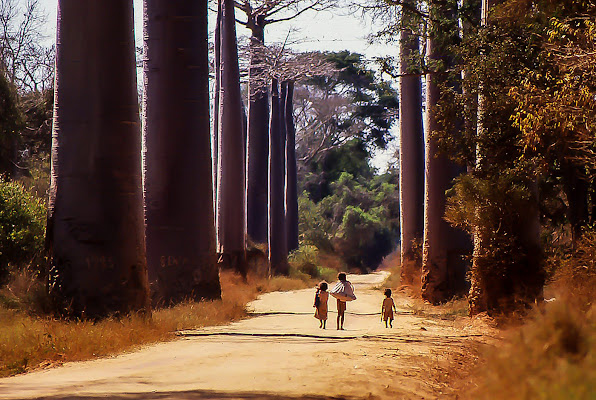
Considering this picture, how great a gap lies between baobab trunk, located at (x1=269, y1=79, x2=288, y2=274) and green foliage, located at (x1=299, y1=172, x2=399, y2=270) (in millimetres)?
10642

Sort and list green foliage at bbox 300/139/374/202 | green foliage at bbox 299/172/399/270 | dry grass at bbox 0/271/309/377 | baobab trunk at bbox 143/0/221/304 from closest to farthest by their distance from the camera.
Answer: dry grass at bbox 0/271/309/377, baobab trunk at bbox 143/0/221/304, green foliage at bbox 299/172/399/270, green foliage at bbox 300/139/374/202

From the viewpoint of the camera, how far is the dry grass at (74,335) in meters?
9.95

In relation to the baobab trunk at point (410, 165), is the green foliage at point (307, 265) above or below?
below

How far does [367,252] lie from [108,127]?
4298 cm

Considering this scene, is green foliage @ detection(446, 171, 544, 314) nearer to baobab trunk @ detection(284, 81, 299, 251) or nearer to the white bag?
the white bag

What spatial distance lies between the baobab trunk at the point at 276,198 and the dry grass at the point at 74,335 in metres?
22.7

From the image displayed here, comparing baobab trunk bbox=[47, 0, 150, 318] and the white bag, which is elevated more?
baobab trunk bbox=[47, 0, 150, 318]

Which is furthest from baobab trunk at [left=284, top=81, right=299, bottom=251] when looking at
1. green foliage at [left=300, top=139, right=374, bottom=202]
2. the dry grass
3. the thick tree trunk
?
the dry grass

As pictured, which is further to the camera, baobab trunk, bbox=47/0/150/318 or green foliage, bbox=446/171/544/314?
green foliage, bbox=446/171/544/314

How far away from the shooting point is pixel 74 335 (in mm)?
10875

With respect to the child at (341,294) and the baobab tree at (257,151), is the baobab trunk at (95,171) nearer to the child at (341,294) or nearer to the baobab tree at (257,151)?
the child at (341,294)

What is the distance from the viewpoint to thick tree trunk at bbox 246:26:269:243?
42719 mm

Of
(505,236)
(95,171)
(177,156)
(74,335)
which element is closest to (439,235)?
(505,236)

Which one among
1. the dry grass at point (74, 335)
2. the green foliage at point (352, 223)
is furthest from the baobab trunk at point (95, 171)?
the green foliage at point (352, 223)
